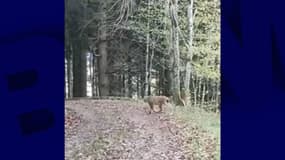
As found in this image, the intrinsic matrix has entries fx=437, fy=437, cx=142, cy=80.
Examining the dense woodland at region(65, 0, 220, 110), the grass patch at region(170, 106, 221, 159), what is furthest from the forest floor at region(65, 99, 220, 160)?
the dense woodland at region(65, 0, 220, 110)

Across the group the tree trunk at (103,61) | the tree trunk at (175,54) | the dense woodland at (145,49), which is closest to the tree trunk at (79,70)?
the dense woodland at (145,49)

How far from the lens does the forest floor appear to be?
3400mm

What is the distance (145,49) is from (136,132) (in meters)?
0.66

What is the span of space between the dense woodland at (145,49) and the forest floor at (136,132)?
102mm

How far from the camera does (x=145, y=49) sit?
3.50 m

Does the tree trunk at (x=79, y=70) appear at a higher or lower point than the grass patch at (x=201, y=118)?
higher

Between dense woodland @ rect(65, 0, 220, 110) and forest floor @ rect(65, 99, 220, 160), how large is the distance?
4.0 inches

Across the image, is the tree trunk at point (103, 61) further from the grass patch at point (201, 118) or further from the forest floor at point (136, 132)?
the grass patch at point (201, 118)

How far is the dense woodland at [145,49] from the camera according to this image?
3.46 metres
